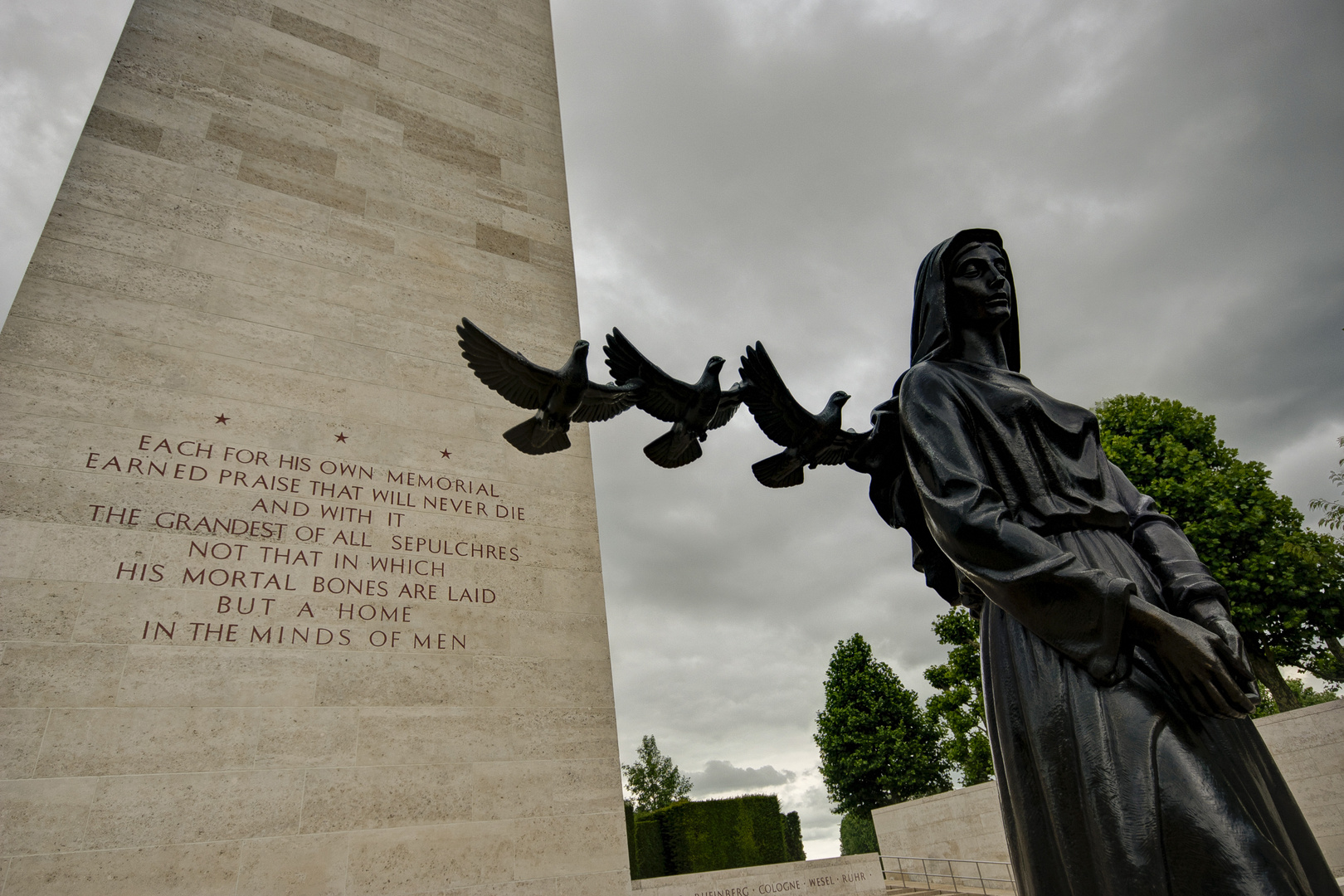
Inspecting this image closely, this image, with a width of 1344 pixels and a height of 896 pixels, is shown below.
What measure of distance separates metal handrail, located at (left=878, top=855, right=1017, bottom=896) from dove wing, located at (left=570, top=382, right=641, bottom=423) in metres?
18.3

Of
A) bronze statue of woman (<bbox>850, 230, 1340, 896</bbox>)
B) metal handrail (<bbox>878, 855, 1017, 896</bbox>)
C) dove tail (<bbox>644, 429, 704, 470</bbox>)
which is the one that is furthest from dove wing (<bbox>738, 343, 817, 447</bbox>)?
metal handrail (<bbox>878, 855, 1017, 896</bbox>)

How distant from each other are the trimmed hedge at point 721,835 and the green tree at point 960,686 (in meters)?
11.8

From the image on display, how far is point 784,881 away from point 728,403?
37.8ft

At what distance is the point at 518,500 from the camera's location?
28.0ft

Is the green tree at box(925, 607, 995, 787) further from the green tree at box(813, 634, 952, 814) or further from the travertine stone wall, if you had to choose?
the travertine stone wall

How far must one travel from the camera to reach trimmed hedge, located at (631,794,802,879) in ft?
54.0

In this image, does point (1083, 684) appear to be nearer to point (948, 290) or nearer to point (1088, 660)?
point (1088, 660)

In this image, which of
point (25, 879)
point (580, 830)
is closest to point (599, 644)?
point (580, 830)

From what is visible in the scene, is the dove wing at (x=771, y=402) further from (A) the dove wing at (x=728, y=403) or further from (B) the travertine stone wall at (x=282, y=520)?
(B) the travertine stone wall at (x=282, y=520)

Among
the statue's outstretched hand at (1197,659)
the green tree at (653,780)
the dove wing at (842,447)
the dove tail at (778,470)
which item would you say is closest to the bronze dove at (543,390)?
the dove tail at (778,470)

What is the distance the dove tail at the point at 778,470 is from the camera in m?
2.58

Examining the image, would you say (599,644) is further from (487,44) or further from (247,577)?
(487,44)

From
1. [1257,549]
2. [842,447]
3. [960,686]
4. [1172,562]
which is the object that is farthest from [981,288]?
[960,686]

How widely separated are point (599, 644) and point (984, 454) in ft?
21.5
